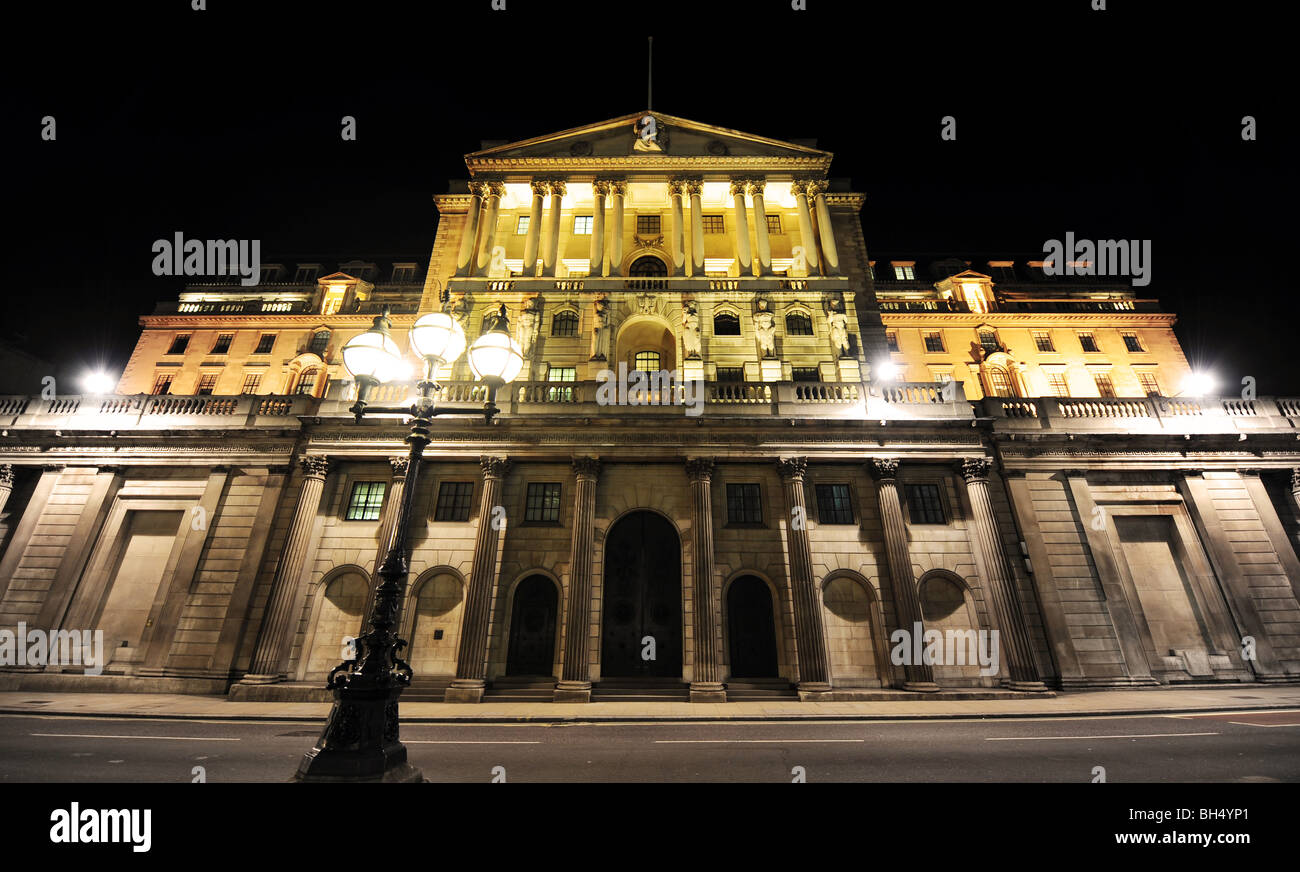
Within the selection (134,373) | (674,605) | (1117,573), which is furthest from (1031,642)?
(134,373)

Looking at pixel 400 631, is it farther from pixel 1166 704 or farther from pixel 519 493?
pixel 1166 704

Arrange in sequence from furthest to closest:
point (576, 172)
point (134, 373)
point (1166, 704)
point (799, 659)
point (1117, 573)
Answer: point (134, 373)
point (576, 172)
point (1117, 573)
point (799, 659)
point (1166, 704)

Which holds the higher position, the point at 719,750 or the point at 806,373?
the point at 806,373

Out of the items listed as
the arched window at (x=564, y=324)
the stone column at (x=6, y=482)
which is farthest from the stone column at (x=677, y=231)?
the stone column at (x=6, y=482)

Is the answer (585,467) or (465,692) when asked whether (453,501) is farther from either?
(465,692)

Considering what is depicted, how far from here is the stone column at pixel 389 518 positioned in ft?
57.6

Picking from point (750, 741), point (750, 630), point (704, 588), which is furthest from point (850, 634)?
point (750, 741)

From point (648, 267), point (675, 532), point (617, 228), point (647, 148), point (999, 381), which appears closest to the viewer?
point (675, 532)

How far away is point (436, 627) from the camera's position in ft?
59.4

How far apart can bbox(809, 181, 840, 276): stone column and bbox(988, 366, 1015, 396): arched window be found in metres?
16.8

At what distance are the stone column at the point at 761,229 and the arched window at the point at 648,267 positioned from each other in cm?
549

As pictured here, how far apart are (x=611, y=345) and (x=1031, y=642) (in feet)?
67.3

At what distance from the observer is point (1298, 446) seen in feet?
64.7

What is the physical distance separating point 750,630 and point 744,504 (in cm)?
476
